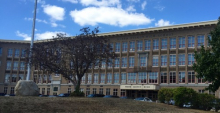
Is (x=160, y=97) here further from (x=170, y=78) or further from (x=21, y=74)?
(x=21, y=74)

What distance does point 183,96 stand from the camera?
94.4 feet

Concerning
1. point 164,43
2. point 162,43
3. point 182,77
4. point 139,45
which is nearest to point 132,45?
point 139,45

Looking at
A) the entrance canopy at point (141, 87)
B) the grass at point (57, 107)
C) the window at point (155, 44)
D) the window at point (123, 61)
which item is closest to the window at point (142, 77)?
the entrance canopy at point (141, 87)

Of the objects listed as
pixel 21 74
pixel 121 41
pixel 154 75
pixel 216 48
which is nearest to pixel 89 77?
pixel 121 41

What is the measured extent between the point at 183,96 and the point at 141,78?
2865cm

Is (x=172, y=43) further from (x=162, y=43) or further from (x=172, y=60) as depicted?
(x=172, y=60)

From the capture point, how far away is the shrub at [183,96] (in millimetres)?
28672

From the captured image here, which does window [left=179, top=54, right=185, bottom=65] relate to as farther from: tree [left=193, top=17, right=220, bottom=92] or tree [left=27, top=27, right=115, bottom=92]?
tree [left=193, top=17, right=220, bottom=92]

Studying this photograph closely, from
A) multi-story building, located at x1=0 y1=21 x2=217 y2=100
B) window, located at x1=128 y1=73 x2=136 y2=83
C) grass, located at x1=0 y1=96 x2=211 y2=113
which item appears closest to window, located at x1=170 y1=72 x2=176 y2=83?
multi-story building, located at x1=0 y1=21 x2=217 y2=100

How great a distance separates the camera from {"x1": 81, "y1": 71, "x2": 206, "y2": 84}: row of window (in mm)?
52000

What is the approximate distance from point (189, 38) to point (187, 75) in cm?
751

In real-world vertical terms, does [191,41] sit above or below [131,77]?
above

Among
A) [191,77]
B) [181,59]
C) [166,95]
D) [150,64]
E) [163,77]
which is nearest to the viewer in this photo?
[166,95]

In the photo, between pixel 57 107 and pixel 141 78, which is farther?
pixel 141 78
